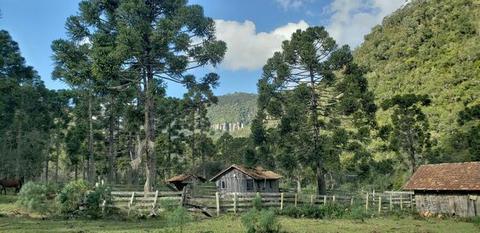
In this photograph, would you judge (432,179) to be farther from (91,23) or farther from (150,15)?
(91,23)

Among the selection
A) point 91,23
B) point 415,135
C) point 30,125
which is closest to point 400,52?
point 415,135

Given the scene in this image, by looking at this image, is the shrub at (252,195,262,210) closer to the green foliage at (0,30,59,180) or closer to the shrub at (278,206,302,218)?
the shrub at (278,206,302,218)

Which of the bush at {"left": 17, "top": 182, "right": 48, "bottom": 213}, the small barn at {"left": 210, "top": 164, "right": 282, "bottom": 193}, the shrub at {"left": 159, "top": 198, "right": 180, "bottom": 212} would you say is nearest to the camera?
the bush at {"left": 17, "top": 182, "right": 48, "bottom": 213}

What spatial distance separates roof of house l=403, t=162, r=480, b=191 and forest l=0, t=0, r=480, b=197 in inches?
195

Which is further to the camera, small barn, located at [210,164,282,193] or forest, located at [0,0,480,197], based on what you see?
small barn, located at [210,164,282,193]

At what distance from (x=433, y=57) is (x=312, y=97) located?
5676 cm

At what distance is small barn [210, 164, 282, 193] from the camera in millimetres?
45750

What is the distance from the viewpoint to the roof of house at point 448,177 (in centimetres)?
2983

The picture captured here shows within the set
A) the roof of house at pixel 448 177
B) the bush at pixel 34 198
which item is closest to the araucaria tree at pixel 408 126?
the roof of house at pixel 448 177

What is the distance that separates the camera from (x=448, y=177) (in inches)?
1253

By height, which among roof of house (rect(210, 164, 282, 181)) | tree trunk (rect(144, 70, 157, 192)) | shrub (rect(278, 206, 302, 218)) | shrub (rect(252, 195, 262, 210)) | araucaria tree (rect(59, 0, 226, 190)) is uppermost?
araucaria tree (rect(59, 0, 226, 190))

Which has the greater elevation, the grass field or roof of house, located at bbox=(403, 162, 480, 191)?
roof of house, located at bbox=(403, 162, 480, 191)

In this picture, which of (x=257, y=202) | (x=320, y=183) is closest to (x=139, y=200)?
(x=257, y=202)

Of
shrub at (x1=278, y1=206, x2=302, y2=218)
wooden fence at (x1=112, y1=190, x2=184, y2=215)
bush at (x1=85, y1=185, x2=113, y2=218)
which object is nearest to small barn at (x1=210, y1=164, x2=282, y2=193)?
shrub at (x1=278, y1=206, x2=302, y2=218)
